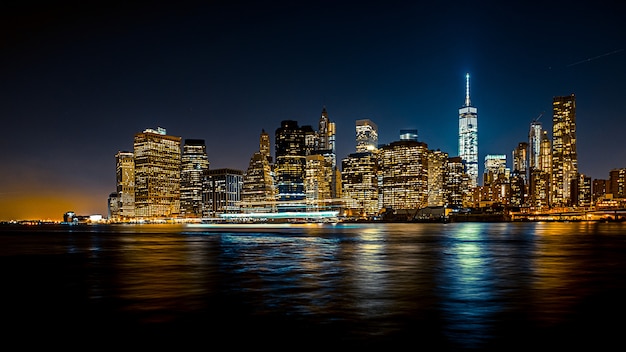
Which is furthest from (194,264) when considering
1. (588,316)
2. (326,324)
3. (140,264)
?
(588,316)

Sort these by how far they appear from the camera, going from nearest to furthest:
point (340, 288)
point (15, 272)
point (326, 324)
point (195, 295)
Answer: point (326, 324) < point (195, 295) < point (340, 288) < point (15, 272)

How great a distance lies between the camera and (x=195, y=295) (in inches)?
996

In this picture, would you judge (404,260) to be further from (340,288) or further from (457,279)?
(340,288)

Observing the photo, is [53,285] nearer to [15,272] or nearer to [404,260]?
[15,272]

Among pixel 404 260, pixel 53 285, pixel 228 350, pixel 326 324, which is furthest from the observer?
pixel 404 260

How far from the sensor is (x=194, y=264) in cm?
4150

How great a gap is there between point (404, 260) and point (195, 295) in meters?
24.0

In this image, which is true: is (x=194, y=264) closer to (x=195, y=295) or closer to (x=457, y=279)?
(x=195, y=295)

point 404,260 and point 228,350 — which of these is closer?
point 228,350

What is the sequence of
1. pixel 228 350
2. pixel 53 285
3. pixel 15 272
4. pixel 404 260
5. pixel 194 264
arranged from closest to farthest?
pixel 228 350, pixel 53 285, pixel 15 272, pixel 194 264, pixel 404 260

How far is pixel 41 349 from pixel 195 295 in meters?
10.2

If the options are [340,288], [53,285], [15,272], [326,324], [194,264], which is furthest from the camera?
[194,264]

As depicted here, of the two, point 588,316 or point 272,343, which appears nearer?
point 272,343

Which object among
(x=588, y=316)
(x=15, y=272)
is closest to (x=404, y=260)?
(x=588, y=316)
